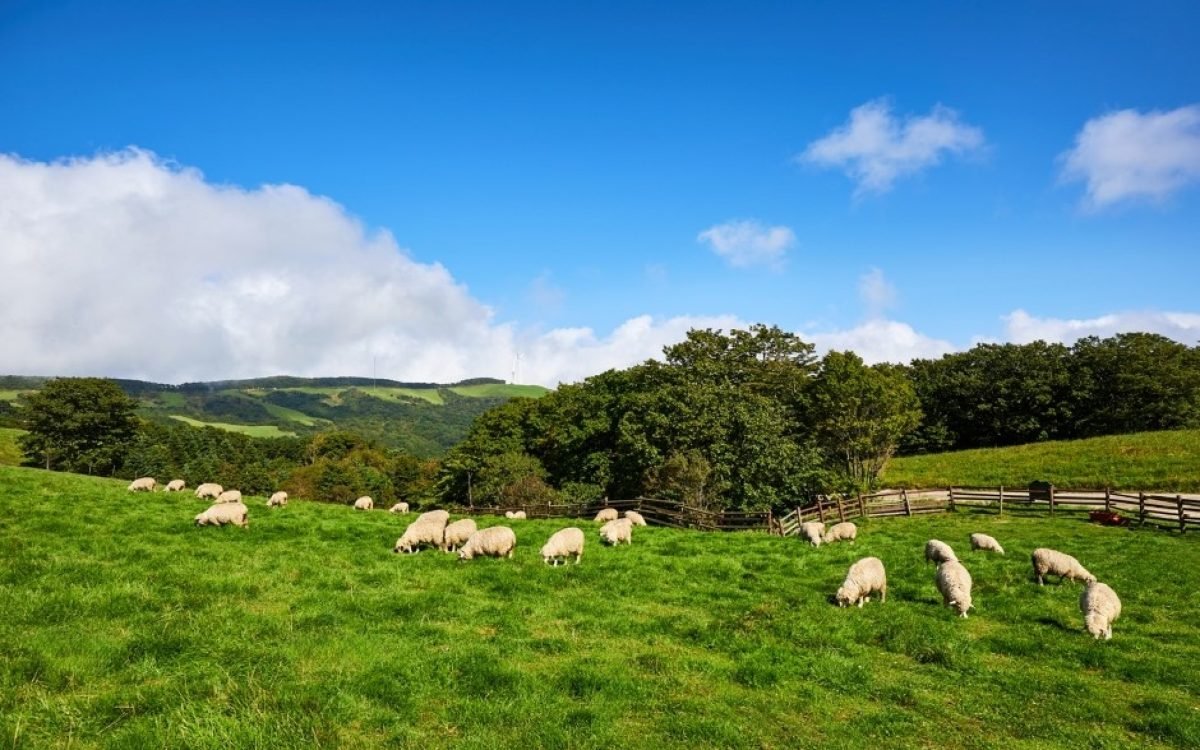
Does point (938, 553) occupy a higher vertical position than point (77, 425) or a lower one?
lower

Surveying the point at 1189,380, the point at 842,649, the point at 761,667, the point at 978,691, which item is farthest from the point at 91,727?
the point at 1189,380

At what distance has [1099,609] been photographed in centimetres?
1197

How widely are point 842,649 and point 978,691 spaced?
2.18 metres

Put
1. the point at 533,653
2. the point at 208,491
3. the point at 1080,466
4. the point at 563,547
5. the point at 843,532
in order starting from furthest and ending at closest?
the point at 1080,466 → the point at 208,491 → the point at 843,532 → the point at 563,547 → the point at 533,653

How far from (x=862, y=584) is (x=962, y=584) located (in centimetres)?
219

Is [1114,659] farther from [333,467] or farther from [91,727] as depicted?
[333,467]

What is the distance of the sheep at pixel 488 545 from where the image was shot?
16.3 meters

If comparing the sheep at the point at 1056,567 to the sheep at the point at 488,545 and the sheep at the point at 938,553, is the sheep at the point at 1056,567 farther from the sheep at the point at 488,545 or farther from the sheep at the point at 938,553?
the sheep at the point at 488,545

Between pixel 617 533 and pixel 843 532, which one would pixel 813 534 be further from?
pixel 617 533

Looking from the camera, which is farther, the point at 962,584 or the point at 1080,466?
the point at 1080,466

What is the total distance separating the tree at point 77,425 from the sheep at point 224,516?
244 feet

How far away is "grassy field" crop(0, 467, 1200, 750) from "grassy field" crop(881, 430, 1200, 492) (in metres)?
27.8

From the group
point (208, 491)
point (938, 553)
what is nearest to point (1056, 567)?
point (938, 553)

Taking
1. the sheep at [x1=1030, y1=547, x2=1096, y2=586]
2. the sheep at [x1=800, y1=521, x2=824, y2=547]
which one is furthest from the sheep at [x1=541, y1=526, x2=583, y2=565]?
the sheep at [x1=1030, y1=547, x2=1096, y2=586]
